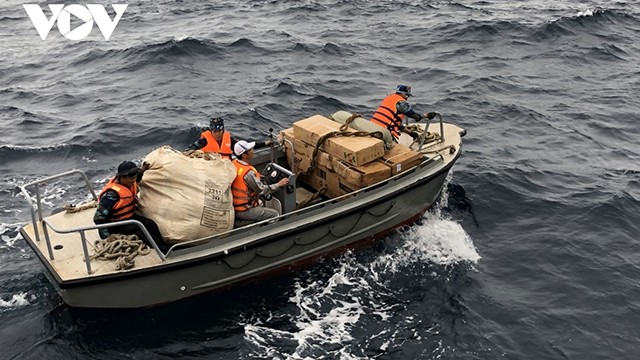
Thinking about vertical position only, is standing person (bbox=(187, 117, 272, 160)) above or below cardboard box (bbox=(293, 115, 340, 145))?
above

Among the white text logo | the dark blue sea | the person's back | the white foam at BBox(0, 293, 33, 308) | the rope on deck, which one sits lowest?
the white text logo

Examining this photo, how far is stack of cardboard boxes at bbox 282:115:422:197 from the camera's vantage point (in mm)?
10711

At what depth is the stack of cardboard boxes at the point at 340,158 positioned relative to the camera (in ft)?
35.1

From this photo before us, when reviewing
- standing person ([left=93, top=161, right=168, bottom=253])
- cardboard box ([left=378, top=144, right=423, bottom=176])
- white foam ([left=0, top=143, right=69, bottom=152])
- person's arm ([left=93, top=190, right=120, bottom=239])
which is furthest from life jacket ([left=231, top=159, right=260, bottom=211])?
white foam ([left=0, top=143, right=69, bottom=152])

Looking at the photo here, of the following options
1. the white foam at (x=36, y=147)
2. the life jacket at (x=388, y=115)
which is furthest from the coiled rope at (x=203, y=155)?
the white foam at (x=36, y=147)

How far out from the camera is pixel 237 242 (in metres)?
9.58

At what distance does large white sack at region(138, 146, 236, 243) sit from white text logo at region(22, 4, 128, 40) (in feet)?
61.5

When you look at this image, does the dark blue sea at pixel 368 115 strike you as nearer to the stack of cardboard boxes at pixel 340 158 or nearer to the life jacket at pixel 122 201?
the stack of cardboard boxes at pixel 340 158

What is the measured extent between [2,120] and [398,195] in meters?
12.6

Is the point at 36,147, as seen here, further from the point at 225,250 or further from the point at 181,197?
the point at 225,250

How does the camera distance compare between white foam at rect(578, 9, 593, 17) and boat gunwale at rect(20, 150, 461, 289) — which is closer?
boat gunwale at rect(20, 150, 461, 289)

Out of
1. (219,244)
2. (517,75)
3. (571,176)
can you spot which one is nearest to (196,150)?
(219,244)

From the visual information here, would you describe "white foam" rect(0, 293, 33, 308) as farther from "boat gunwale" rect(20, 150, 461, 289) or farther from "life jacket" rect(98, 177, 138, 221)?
"life jacket" rect(98, 177, 138, 221)

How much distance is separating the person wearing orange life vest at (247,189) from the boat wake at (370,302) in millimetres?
1506
